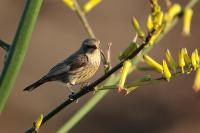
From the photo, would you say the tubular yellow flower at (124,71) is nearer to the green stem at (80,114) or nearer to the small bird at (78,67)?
the green stem at (80,114)

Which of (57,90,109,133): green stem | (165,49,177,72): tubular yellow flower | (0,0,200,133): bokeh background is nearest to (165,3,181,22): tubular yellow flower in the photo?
(165,49,177,72): tubular yellow flower

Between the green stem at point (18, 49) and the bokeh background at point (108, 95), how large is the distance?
8.20 m

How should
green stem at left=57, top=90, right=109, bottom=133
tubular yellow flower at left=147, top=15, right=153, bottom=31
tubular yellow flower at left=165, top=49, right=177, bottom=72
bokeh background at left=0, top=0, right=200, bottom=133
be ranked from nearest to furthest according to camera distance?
1. tubular yellow flower at left=147, top=15, right=153, bottom=31
2. tubular yellow flower at left=165, top=49, right=177, bottom=72
3. green stem at left=57, top=90, right=109, bottom=133
4. bokeh background at left=0, top=0, right=200, bottom=133

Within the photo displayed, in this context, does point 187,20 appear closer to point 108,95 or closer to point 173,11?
point 173,11

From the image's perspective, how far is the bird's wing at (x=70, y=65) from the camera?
11.8 ft

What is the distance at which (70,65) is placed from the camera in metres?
3.75

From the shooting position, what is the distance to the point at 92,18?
13336 mm

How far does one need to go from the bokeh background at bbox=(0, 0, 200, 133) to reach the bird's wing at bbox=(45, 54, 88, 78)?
6.31 meters

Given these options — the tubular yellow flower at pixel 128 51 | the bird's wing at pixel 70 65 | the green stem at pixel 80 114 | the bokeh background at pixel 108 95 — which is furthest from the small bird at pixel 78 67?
the bokeh background at pixel 108 95

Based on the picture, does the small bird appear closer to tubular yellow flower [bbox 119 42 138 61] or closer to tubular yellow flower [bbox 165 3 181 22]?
tubular yellow flower [bbox 119 42 138 61]

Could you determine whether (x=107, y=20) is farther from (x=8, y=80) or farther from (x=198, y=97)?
(x=8, y=80)

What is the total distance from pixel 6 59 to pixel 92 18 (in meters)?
11.4

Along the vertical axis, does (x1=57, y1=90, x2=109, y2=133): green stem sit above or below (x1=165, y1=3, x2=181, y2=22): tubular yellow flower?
below

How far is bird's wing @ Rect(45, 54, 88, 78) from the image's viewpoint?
3586 millimetres
